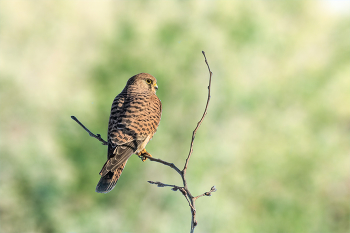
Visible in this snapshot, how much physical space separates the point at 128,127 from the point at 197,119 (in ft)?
24.0

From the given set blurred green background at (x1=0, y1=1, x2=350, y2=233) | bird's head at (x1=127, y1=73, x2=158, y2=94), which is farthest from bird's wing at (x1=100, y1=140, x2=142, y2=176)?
blurred green background at (x1=0, y1=1, x2=350, y2=233)

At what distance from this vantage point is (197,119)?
383 inches

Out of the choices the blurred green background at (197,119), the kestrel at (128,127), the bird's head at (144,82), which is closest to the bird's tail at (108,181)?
the kestrel at (128,127)

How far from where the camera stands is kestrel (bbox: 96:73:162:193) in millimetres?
2088

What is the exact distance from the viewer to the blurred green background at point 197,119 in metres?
9.32

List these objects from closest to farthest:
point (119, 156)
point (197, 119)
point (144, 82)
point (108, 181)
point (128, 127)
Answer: point (108, 181)
point (119, 156)
point (128, 127)
point (144, 82)
point (197, 119)

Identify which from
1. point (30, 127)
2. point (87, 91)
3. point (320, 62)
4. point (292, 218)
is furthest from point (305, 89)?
point (30, 127)

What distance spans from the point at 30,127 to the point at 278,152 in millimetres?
8214

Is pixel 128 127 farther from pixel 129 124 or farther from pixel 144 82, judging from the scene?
pixel 144 82

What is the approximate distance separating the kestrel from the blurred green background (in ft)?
19.3

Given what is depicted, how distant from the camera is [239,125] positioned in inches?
417

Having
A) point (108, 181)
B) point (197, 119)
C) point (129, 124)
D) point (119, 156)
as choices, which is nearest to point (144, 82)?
point (129, 124)

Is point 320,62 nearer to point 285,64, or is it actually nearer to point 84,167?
point 285,64

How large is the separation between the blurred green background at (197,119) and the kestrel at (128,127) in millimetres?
5871
